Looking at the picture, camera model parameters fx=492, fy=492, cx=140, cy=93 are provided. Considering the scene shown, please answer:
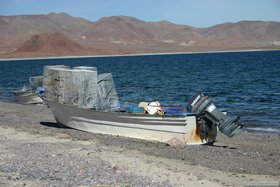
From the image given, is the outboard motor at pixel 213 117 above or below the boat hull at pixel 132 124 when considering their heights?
above

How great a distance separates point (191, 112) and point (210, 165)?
413 centimetres

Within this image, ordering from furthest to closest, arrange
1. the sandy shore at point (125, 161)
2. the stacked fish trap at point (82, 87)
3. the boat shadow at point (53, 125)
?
the boat shadow at point (53, 125)
the stacked fish trap at point (82, 87)
the sandy shore at point (125, 161)

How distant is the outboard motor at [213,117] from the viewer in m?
16.5

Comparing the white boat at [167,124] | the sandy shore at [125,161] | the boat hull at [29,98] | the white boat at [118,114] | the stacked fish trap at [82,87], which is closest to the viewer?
the sandy shore at [125,161]

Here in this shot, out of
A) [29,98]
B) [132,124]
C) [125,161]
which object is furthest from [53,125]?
[29,98]

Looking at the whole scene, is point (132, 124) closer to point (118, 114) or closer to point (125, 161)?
point (118, 114)

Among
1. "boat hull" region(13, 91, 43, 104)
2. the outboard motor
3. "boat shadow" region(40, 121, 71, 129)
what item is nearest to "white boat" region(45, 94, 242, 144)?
the outboard motor

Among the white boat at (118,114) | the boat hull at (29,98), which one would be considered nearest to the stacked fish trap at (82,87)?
the white boat at (118,114)

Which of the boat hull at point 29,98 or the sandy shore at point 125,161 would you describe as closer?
the sandy shore at point 125,161

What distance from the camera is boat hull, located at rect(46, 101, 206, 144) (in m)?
17.1

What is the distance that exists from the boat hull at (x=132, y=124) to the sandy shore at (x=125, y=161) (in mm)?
459

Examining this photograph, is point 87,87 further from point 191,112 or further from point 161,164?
point 161,164

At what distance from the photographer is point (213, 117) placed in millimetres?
16922

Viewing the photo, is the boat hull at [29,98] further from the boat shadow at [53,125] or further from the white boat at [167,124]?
the white boat at [167,124]
